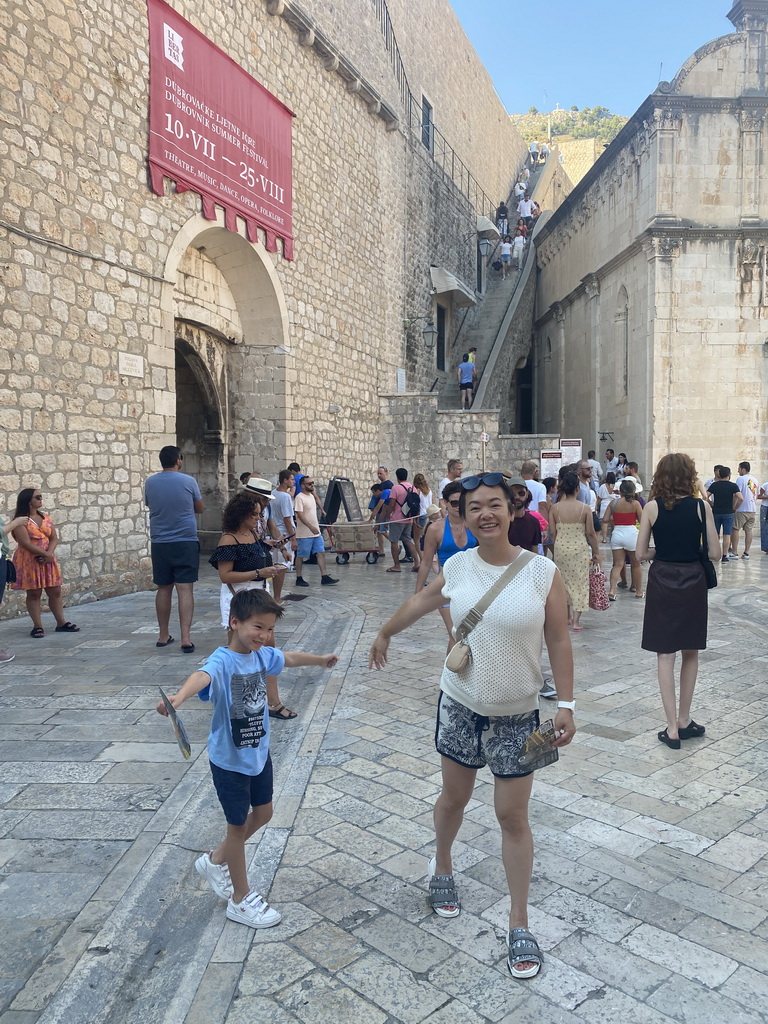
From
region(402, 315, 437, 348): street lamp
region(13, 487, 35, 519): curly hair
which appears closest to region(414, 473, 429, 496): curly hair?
region(13, 487, 35, 519): curly hair

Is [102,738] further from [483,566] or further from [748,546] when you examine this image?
[748,546]

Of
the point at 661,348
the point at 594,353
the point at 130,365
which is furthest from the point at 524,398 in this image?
the point at 130,365

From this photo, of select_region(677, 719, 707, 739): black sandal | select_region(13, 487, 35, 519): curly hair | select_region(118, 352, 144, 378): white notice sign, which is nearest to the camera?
select_region(677, 719, 707, 739): black sandal

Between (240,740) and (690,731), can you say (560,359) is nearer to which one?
(690,731)

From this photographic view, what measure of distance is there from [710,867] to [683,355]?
16.2 m

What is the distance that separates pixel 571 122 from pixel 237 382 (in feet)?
343

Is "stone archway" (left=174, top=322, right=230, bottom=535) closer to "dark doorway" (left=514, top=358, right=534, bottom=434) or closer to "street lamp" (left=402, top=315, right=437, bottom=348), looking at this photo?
"street lamp" (left=402, top=315, right=437, bottom=348)

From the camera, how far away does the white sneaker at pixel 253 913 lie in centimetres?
252

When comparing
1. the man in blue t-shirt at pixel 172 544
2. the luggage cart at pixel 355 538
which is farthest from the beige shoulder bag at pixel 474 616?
the luggage cart at pixel 355 538

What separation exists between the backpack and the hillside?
88.0 metres

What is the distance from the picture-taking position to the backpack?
39.8ft

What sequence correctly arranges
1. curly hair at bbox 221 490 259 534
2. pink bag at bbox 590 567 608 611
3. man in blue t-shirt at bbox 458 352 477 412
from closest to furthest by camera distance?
1. curly hair at bbox 221 490 259 534
2. pink bag at bbox 590 567 608 611
3. man in blue t-shirt at bbox 458 352 477 412

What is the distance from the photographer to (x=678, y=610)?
14.4ft

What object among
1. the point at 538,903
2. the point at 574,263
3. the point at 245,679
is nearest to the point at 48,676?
the point at 245,679
